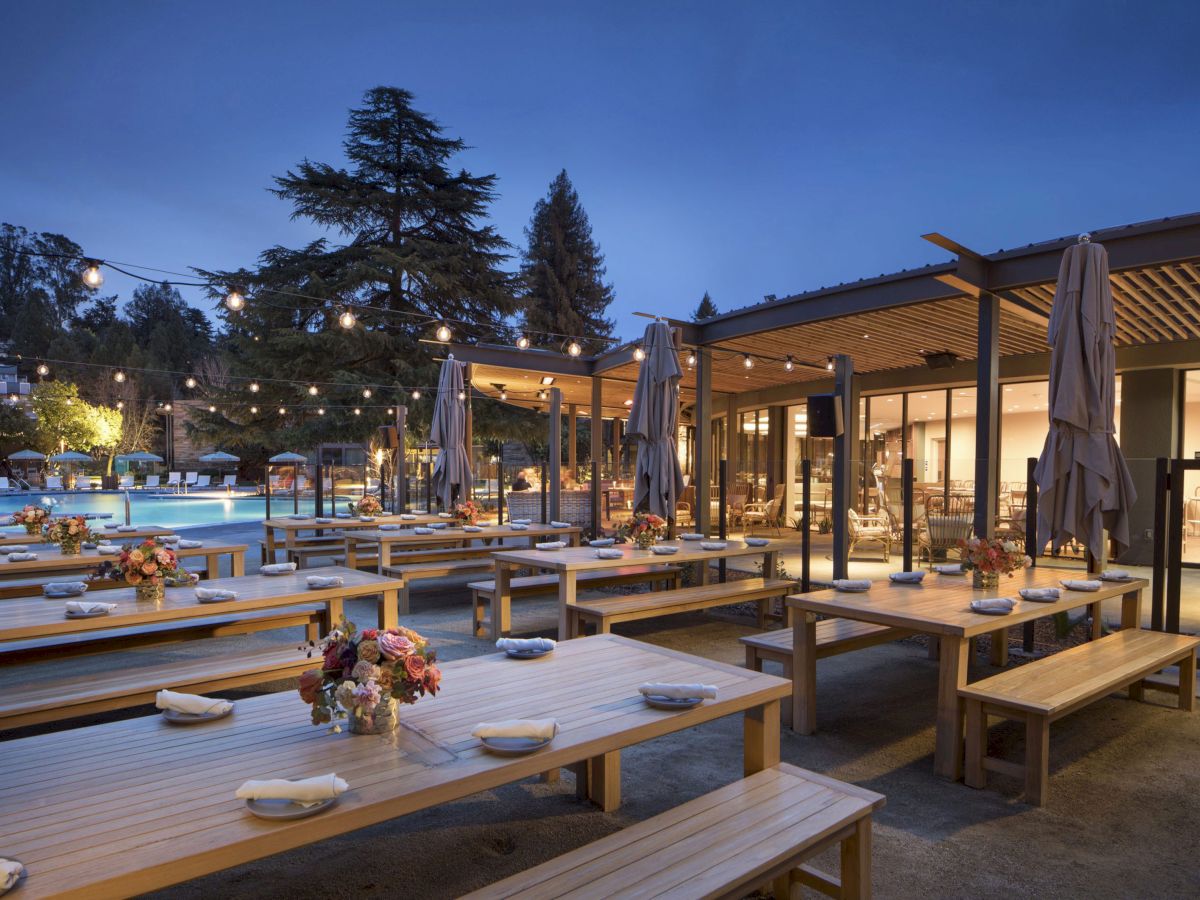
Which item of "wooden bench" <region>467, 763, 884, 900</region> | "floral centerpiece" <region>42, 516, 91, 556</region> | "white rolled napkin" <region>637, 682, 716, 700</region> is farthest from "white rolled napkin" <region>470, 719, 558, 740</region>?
"floral centerpiece" <region>42, 516, 91, 556</region>

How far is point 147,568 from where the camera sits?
4160 millimetres

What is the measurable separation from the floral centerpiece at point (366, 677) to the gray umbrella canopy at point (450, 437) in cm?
867

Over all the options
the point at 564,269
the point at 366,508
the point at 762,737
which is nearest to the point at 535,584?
the point at 366,508

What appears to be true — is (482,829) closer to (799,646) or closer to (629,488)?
(799,646)

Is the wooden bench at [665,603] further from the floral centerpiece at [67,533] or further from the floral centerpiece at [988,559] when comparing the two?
the floral centerpiece at [67,533]

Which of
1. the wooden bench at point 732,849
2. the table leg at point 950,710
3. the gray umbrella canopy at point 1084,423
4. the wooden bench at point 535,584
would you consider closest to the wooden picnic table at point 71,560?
the wooden bench at point 535,584

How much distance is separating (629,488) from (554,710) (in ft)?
45.1

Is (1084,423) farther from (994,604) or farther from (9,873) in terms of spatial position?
(9,873)

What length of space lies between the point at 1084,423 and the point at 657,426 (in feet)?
13.4

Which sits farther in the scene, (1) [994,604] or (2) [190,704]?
(1) [994,604]

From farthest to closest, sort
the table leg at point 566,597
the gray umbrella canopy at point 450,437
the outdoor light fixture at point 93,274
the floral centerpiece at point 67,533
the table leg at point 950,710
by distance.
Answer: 1. the gray umbrella canopy at point 450,437
2. the floral centerpiece at point 67,533
3. the outdoor light fixture at point 93,274
4. the table leg at point 566,597
5. the table leg at point 950,710

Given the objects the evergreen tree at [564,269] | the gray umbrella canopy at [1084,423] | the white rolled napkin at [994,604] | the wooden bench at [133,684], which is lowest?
the wooden bench at [133,684]

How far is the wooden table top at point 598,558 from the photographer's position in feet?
18.5

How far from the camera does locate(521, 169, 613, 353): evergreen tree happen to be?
1366 inches
